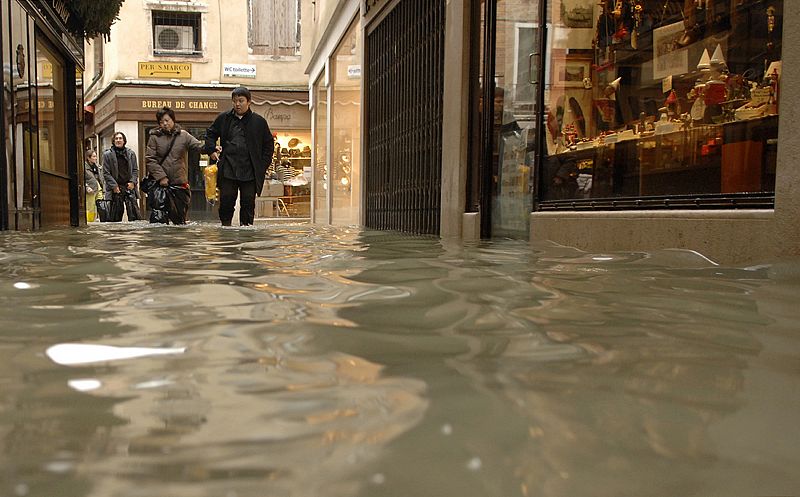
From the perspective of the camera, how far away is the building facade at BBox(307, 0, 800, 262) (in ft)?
11.0

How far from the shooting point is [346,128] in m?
13.9

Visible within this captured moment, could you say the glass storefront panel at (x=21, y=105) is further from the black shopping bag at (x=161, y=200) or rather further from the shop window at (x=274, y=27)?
the shop window at (x=274, y=27)

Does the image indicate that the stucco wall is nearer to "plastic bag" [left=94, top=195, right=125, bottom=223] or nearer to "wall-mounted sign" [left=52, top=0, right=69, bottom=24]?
"plastic bag" [left=94, top=195, right=125, bottom=223]

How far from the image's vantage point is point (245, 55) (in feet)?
72.4

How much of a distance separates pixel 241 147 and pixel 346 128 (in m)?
5.24

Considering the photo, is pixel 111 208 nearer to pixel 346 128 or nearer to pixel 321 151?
pixel 346 128

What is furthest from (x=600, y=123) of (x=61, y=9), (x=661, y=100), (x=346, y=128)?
(x=346, y=128)

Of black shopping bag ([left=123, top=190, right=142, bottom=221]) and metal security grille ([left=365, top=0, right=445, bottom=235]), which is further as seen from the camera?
black shopping bag ([left=123, top=190, right=142, bottom=221])

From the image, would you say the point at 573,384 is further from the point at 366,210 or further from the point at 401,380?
the point at 366,210

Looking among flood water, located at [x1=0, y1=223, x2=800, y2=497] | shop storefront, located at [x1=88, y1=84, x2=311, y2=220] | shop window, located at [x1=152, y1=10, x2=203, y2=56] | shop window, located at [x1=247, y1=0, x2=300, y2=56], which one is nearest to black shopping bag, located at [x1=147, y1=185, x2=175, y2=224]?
flood water, located at [x1=0, y1=223, x2=800, y2=497]

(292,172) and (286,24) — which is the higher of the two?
(286,24)

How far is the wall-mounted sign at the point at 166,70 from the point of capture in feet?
70.8

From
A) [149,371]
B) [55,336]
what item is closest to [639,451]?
[149,371]

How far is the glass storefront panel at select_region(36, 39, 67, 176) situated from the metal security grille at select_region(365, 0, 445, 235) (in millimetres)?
4149
